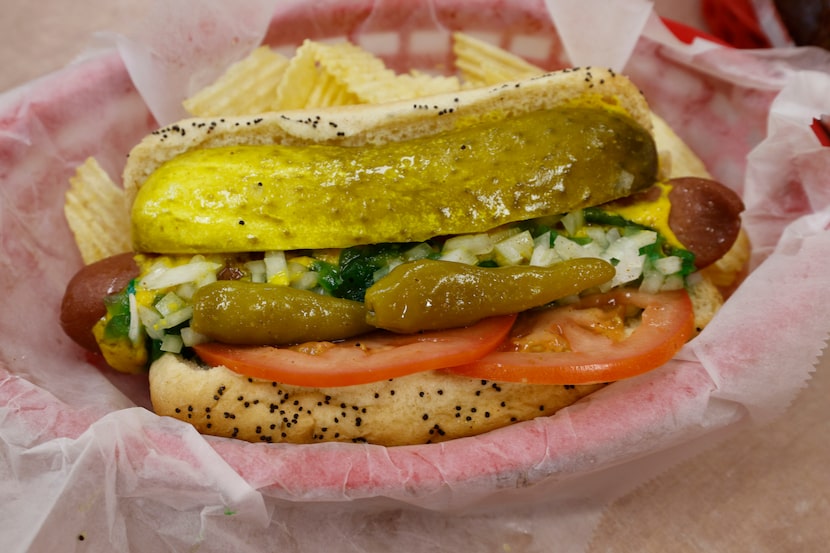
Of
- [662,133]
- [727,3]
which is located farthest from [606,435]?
[727,3]

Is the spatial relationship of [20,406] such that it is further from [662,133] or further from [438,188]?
[662,133]

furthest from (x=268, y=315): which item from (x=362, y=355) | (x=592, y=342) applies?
(x=592, y=342)

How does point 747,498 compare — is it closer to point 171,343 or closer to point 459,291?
point 459,291

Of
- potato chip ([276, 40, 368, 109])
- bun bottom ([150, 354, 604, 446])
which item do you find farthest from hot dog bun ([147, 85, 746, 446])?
potato chip ([276, 40, 368, 109])

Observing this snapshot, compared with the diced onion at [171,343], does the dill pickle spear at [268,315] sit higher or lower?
higher

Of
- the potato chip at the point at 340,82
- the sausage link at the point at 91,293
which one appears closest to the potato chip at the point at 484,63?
the potato chip at the point at 340,82

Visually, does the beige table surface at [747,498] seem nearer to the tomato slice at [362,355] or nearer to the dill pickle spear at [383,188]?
the tomato slice at [362,355]

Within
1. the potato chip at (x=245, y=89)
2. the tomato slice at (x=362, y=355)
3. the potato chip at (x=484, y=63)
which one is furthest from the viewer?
the potato chip at (x=484, y=63)
